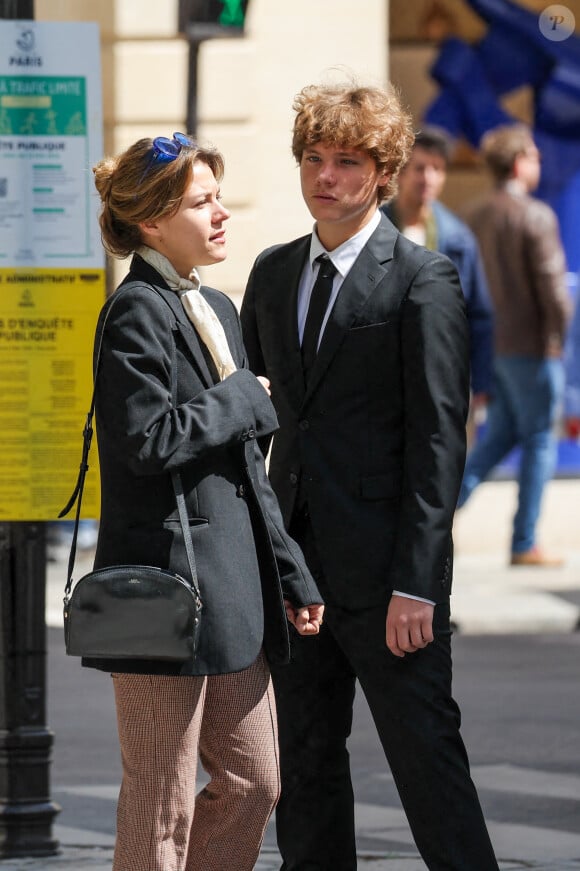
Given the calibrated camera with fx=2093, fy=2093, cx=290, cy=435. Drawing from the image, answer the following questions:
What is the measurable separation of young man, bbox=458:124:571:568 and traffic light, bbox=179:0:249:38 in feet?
11.7

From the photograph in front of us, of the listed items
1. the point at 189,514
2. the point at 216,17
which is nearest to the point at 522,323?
the point at 216,17

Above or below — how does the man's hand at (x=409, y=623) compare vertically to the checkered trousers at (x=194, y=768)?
above

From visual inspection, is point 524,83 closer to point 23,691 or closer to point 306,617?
point 23,691

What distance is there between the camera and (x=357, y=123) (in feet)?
14.6

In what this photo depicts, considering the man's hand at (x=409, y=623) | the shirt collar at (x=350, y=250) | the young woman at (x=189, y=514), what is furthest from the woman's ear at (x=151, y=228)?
the man's hand at (x=409, y=623)

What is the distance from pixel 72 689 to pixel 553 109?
5.87 metres

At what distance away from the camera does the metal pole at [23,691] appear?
5664 millimetres

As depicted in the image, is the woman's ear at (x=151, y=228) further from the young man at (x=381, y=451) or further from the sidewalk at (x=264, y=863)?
the sidewalk at (x=264, y=863)

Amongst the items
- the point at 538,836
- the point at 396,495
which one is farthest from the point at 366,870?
the point at 396,495

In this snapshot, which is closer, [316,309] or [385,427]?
[385,427]

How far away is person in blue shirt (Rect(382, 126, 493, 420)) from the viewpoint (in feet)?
31.0

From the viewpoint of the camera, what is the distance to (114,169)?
4.16 m

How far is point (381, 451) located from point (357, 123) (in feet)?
2.30

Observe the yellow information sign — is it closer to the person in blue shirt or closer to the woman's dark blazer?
the woman's dark blazer
